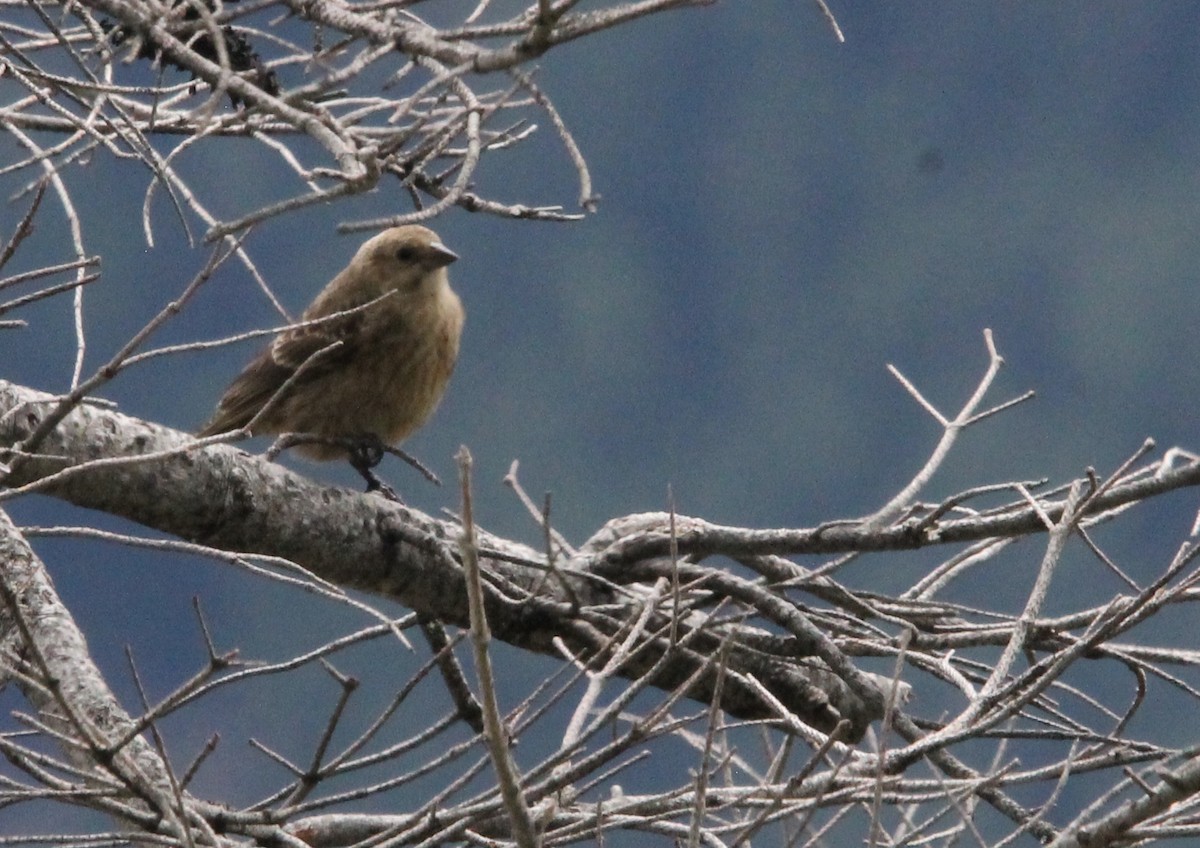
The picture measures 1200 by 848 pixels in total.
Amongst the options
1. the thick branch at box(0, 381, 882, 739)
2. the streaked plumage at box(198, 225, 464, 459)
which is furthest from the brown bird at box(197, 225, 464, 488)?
the thick branch at box(0, 381, 882, 739)

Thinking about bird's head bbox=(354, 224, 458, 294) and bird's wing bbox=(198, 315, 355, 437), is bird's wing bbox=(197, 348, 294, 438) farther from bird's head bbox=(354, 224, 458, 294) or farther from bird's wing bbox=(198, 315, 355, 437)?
bird's head bbox=(354, 224, 458, 294)

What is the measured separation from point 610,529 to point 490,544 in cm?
42

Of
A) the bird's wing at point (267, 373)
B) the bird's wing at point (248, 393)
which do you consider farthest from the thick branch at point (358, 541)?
the bird's wing at point (248, 393)

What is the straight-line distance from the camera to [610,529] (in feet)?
14.6

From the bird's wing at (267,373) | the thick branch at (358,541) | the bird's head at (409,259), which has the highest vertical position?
the bird's head at (409,259)

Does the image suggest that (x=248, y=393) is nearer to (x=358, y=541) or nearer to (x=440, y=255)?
(x=440, y=255)

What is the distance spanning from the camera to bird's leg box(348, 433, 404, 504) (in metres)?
5.05

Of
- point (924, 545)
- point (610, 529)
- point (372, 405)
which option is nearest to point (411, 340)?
point (372, 405)

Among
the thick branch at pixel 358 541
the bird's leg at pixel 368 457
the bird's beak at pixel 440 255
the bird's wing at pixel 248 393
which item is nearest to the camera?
the thick branch at pixel 358 541

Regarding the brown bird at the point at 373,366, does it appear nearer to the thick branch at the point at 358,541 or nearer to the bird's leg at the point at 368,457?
the bird's leg at the point at 368,457

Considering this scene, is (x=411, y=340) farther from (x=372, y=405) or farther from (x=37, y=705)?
(x=37, y=705)

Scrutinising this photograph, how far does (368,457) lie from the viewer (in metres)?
5.29

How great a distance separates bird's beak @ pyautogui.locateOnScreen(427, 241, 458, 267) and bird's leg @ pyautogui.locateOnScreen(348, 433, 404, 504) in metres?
0.70

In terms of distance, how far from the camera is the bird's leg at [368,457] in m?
5.05
